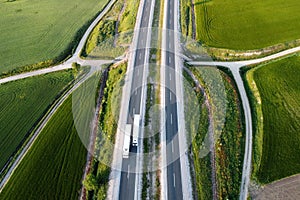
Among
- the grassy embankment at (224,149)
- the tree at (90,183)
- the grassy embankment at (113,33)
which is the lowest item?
the tree at (90,183)

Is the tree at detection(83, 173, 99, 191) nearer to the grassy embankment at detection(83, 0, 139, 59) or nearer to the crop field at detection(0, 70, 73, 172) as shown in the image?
the crop field at detection(0, 70, 73, 172)

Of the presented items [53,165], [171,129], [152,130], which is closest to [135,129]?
[152,130]

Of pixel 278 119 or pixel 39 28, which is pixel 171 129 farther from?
pixel 39 28

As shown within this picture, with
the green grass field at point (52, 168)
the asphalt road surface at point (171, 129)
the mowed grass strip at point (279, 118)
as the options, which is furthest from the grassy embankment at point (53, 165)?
the mowed grass strip at point (279, 118)

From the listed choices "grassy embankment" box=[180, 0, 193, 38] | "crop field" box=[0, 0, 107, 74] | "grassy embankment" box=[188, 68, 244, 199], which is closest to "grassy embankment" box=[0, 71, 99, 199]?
"grassy embankment" box=[188, 68, 244, 199]

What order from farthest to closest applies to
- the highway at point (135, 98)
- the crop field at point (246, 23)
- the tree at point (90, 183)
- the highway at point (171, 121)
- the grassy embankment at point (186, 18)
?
1. the grassy embankment at point (186, 18)
2. the crop field at point (246, 23)
3. the highway at point (171, 121)
4. the highway at point (135, 98)
5. the tree at point (90, 183)

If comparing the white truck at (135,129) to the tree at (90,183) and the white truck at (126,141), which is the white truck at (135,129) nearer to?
the white truck at (126,141)
